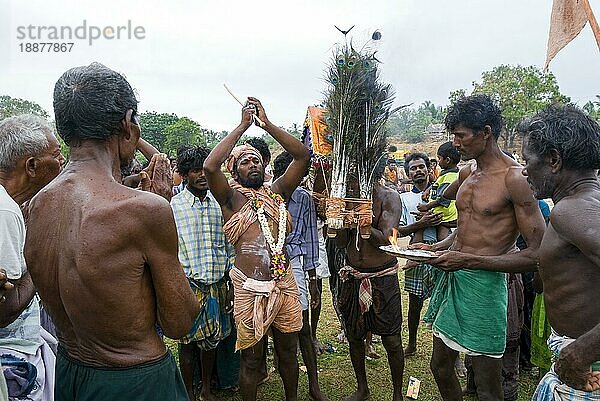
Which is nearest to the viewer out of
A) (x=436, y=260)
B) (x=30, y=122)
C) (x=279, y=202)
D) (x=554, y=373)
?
(x=554, y=373)

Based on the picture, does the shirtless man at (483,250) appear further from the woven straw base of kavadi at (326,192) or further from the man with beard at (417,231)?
the man with beard at (417,231)

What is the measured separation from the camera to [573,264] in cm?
221

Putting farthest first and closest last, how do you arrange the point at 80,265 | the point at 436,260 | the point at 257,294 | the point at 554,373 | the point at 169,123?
the point at 169,123
the point at 257,294
the point at 436,260
the point at 554,373
the point at 80,265

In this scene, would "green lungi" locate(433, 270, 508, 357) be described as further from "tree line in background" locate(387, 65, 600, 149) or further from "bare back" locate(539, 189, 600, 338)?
"tree line in background" locate(387, 65, 600, 149)

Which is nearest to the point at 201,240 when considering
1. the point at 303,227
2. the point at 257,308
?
the point at 257,308

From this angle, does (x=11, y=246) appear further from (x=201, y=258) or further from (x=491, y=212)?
(x=491, y=212)

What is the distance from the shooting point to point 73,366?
1.89m

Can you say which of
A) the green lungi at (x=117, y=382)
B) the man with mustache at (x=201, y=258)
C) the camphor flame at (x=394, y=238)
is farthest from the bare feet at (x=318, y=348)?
the green lungi at (x=117, y=382)

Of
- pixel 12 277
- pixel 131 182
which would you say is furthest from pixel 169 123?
pixel 12 277

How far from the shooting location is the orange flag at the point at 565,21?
2.77 metres

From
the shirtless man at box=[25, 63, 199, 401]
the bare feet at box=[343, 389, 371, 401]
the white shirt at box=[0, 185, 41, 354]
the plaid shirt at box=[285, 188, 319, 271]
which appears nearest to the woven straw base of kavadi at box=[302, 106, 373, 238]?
the plaid shirt at box=[285, 188, 319, 271]

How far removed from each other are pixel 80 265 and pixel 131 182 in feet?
8.96

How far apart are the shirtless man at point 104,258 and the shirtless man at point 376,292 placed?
2642mm

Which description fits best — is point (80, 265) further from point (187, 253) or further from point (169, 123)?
point (169, 123)
